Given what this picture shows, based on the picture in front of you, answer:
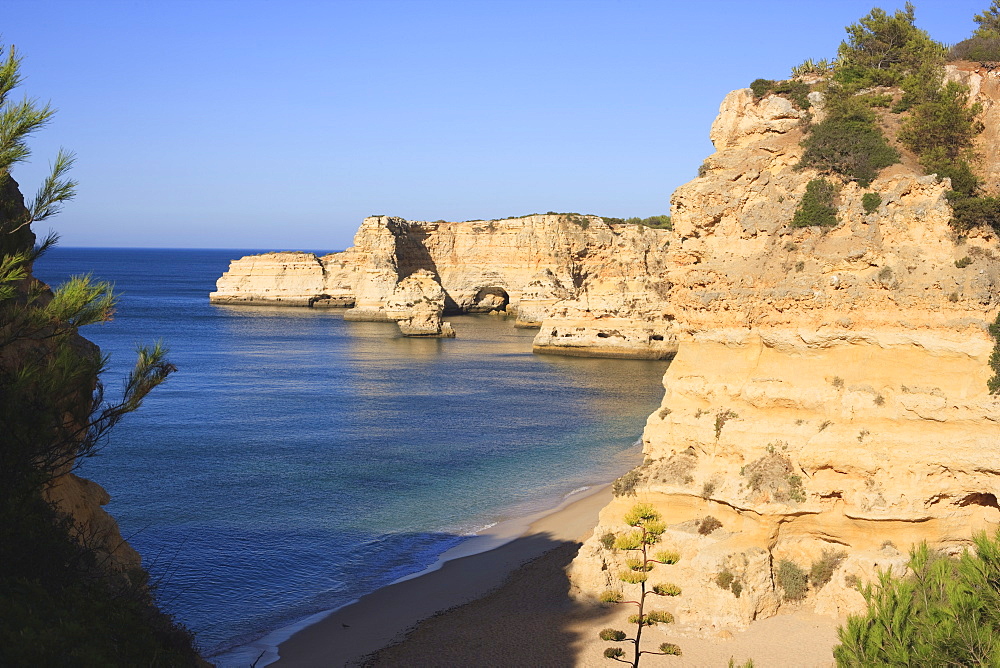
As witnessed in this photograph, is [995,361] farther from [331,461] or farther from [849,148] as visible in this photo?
[331,461]

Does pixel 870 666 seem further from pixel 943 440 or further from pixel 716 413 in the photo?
pixel 716 413

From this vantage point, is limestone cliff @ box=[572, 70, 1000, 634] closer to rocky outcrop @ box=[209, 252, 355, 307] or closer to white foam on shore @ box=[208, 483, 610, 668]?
white foam on shore @ box=[208, 483, 610, 668]

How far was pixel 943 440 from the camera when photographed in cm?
1305

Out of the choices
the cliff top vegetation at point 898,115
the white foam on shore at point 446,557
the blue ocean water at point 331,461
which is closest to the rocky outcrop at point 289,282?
the blue ocean water at point 331,461

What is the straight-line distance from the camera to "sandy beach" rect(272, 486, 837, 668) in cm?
1273

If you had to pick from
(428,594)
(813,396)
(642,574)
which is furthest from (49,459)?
(813,396)

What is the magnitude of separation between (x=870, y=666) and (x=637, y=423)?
28612 mm

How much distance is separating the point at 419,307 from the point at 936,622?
66.4m

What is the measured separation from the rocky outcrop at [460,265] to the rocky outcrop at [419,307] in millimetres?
1689

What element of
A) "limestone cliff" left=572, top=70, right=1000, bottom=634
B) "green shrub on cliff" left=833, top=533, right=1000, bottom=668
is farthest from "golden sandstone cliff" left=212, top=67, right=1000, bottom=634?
"green shrub on cliff" left=833, top=533, right=1000, bottom=668

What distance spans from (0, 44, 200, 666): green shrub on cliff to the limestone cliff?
29.0ft

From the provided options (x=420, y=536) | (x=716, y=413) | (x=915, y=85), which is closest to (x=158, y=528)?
(x=420, y=536)

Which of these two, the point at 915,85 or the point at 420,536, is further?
the point at 420,536

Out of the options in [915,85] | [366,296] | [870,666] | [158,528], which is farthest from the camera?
[366,296]
